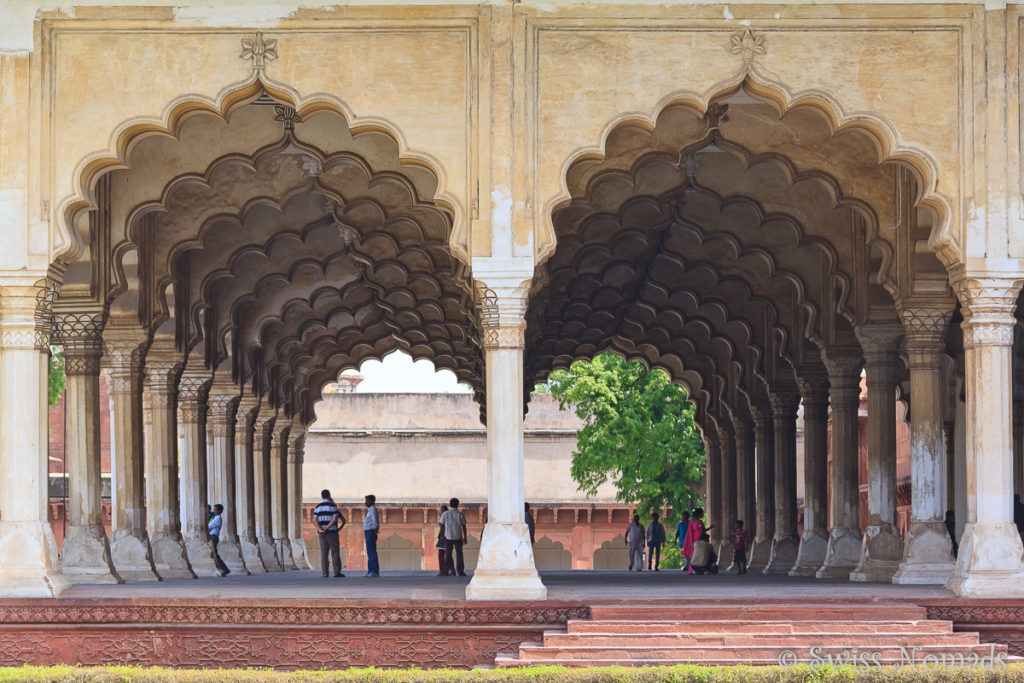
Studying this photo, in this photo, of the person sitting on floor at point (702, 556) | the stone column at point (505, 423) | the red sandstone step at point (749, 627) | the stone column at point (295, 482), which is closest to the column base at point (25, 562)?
the stone column at point (505, 423)

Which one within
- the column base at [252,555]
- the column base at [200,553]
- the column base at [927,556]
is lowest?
the column base at [252,555]

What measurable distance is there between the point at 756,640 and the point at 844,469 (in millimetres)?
8269

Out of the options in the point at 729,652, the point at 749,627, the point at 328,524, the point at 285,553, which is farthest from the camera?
the point at 285,553

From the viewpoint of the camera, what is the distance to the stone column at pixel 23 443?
12.5m

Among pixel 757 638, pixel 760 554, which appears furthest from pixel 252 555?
pixel 757 638

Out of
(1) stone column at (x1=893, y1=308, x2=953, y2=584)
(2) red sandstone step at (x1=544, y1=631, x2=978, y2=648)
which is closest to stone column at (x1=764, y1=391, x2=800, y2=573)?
(1) stone column at (x1=893, y1=308, x2=953, y2=584)

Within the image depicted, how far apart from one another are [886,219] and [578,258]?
6201 mm

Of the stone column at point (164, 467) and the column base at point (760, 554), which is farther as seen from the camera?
the column base at point (760, 554)

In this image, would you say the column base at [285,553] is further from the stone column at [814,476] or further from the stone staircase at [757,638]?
the stone staircase at [757,638]

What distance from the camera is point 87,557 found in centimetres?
1598

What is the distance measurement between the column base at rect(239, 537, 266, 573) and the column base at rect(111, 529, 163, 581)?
24.4ft

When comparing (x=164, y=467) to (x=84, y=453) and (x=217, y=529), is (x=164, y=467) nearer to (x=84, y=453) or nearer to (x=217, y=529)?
(x=84, y=453)

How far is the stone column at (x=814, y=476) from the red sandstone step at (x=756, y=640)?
8.80 meters

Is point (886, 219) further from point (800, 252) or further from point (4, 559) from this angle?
point (4, 559)
